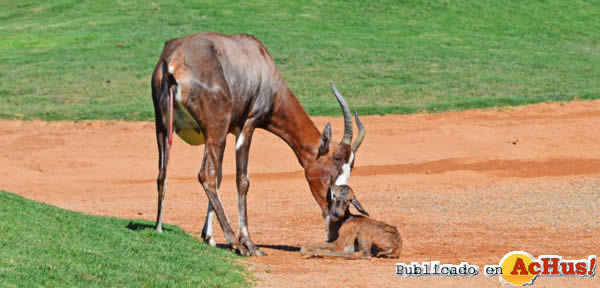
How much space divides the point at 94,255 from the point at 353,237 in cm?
322

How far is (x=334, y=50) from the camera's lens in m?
30.3

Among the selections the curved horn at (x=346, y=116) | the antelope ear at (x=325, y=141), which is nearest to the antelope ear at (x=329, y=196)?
the antelope ear at (x=325, y=141)

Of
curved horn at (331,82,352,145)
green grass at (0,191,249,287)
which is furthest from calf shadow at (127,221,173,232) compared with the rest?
curved horn at (331,82,352,145)

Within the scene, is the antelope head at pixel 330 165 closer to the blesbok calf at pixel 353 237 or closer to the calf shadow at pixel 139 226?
the blesbok calf at pixel 353 237

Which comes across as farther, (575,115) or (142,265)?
(575,115)

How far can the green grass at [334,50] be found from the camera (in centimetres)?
2431

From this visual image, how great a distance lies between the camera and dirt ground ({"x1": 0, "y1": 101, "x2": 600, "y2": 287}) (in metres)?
11.5

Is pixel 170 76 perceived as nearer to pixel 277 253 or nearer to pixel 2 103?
pixel 277 253

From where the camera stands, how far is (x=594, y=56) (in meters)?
31.8

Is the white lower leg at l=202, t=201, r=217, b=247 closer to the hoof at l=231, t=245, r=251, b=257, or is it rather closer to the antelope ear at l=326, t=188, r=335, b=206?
the hoof at l=231, t=245, r=251, b=257

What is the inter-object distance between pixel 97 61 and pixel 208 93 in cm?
1881

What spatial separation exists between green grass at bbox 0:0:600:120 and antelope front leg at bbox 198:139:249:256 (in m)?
11.3

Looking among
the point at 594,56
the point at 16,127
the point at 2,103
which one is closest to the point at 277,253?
the point at 16,127

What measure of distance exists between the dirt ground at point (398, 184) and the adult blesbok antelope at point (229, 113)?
42.4 inches
